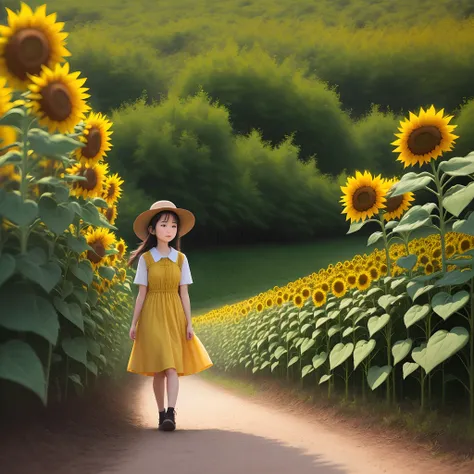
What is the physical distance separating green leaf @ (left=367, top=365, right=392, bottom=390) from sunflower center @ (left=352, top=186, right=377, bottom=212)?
1.01 metres

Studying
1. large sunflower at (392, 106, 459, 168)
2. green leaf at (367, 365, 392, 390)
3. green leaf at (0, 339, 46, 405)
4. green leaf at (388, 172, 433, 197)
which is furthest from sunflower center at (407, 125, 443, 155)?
green leaf at (0, 339, 46, 405)

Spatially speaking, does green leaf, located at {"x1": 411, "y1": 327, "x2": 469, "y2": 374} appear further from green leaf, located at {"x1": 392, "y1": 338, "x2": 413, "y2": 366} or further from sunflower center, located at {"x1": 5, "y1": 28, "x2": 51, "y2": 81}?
sunflower center, located at {"x1": 5, "y1": 28, "x2": 51, "y2": 81}

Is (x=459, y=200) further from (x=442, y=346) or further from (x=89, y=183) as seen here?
(x=89, y=183)

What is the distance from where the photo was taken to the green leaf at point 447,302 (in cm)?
352

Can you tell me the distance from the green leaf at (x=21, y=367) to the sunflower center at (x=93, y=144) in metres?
1.51

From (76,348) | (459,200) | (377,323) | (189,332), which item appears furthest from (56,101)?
(377,323)

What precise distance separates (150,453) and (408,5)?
18.3 m

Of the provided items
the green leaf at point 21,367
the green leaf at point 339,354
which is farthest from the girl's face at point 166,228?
the green leaf at point 21,367

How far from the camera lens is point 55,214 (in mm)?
3090

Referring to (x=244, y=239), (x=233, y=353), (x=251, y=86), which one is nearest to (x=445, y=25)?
(x=251, y=86)

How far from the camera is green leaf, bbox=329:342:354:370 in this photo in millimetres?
4574

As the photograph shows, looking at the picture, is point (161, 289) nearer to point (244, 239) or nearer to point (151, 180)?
point (244, 239)

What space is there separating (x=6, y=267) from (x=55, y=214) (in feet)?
1.38

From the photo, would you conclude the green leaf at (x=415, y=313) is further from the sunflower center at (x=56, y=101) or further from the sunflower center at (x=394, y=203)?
the sunflower center at (x=56, y=101)
